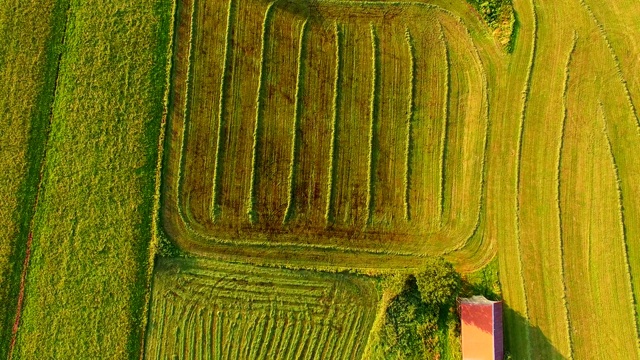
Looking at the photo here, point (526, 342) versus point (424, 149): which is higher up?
point (424, 149)

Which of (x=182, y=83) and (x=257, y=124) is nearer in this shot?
(x=257, y=124)

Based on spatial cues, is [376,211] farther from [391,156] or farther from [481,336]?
[481,336]

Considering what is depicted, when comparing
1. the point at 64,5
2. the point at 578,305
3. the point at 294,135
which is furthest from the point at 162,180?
the point at 578,305

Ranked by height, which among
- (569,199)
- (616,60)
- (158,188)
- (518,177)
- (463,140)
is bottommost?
(158,188)

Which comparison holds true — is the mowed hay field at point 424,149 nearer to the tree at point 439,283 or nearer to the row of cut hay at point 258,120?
the row of cut hay at point 258,120

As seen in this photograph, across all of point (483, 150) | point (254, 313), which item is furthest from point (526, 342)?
point (254, 313)

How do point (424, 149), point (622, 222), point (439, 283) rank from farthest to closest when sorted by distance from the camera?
point (424, 149) < point (622, 222) < point (439, 283)

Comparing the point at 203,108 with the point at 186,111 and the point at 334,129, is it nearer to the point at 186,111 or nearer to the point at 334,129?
the point at 186,111
